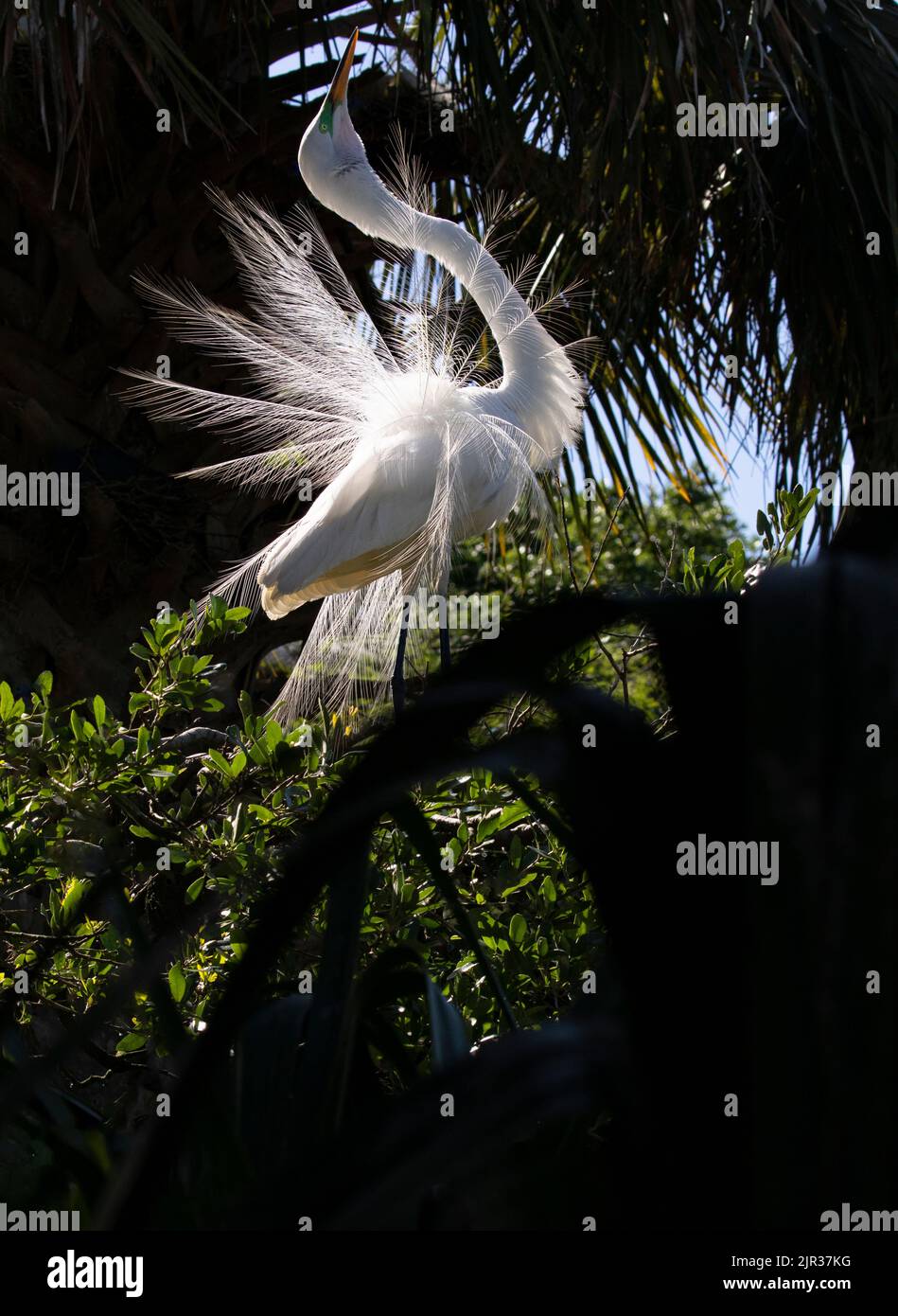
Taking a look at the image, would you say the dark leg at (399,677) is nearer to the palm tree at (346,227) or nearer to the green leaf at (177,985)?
the palm tree at (346,227)

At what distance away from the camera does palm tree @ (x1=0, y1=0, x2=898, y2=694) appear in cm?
330

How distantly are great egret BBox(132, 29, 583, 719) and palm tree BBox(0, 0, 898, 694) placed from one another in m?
0.23

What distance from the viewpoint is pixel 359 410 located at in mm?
3719

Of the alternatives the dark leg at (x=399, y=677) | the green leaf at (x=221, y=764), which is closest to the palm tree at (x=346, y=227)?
the dark leg at (x=399, y=677)

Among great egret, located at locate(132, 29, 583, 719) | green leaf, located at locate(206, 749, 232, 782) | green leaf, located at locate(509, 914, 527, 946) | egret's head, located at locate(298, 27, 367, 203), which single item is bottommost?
green leaf, located at locate(509, 914, 527, 946)

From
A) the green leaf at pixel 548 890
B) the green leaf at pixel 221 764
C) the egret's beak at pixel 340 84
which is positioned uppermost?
the egret's beak at pixel 340 84

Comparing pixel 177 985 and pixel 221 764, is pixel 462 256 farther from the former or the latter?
pixel 177 985

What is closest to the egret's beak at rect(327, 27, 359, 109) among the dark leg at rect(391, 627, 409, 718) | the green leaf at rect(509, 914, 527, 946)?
the dark leg at rect(391, 627, 409, 718)

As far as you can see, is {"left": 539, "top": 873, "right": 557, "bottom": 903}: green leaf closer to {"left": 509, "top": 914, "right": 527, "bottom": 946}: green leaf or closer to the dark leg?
{"left": 509, "top": 914, "right": 527, "bottom": 946}: green leaf

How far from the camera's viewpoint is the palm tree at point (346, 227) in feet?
10.8

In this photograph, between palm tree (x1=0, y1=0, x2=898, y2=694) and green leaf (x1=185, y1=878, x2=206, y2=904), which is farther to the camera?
palm tree (x1=0, y1=0, x2=898, y2=694)

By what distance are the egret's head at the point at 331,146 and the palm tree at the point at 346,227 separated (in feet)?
0.38

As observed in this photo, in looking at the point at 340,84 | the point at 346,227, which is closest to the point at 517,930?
the point at 340,84

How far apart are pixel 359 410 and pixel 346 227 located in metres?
1.12
